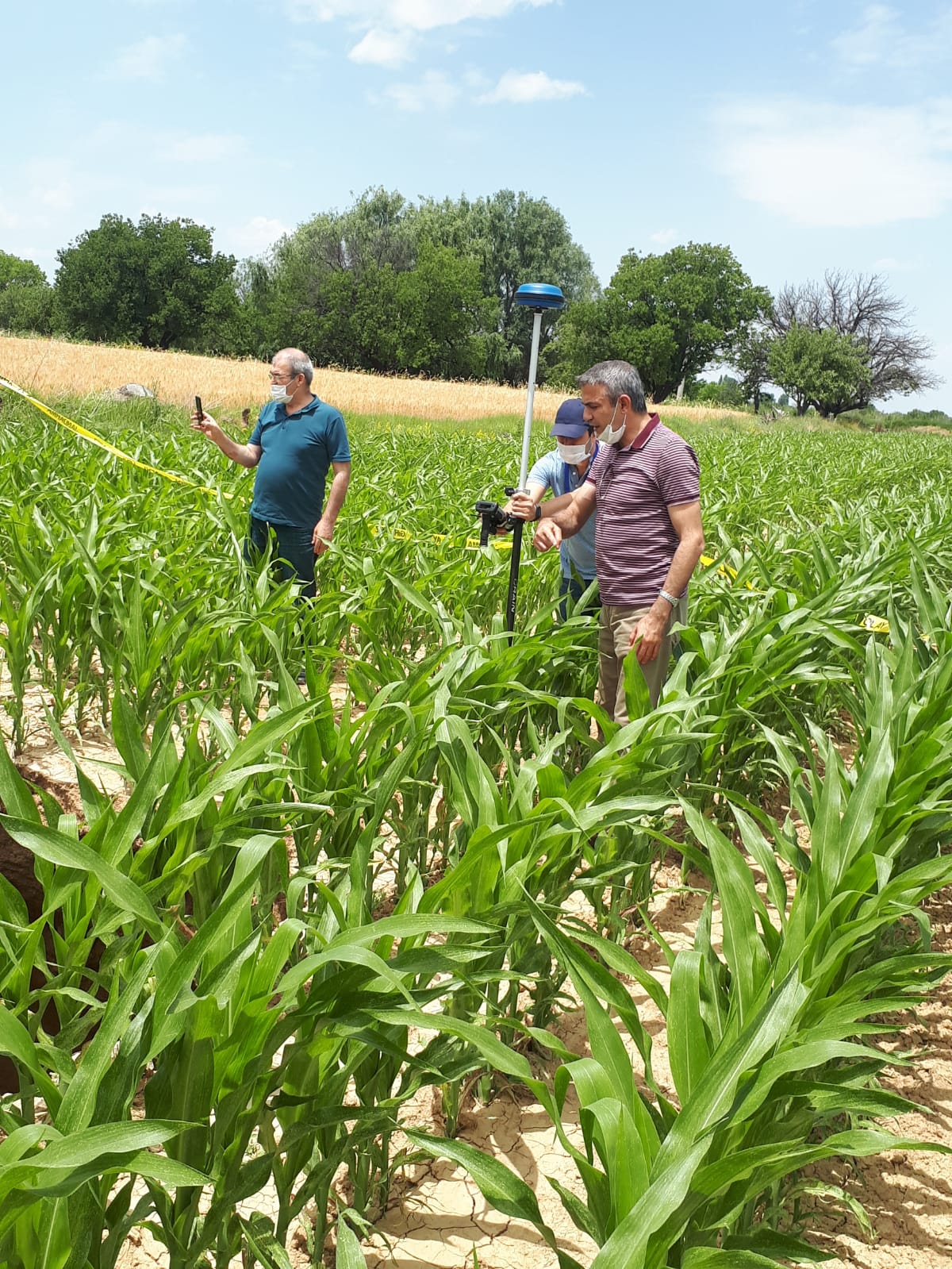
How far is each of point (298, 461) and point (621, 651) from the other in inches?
70.7

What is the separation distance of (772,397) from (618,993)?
67.4m

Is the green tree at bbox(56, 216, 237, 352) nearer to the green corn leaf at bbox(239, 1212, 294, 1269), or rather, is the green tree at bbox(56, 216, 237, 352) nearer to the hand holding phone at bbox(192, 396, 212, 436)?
the hand holding phone at bbox(192, 396, 212, 436)

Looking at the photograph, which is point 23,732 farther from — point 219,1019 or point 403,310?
point 403,310

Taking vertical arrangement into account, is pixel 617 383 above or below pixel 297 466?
above

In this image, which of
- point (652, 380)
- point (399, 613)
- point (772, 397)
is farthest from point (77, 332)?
point (399, 613)

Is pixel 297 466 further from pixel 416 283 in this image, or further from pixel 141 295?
pixel 141 295

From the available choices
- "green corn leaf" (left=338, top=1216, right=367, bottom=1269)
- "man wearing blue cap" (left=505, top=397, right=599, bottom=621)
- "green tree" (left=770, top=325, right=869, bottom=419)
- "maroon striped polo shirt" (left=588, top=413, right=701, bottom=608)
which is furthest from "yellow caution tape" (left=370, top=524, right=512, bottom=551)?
"green tree" (left=770, top=325, right=869, bottom=419)

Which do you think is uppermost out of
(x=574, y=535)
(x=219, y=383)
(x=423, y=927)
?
(x=219, y=383)

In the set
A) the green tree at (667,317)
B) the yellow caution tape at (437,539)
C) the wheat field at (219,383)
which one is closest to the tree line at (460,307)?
the green tree at (667,317)

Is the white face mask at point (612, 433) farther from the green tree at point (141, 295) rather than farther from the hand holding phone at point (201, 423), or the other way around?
the green tree at point (141, 295)

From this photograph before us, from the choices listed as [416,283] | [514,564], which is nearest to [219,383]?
[514,564]

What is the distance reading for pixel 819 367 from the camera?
5194 centimetres

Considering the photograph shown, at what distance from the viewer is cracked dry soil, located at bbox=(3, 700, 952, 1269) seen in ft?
5.56

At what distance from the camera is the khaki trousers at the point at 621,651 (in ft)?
10.7
